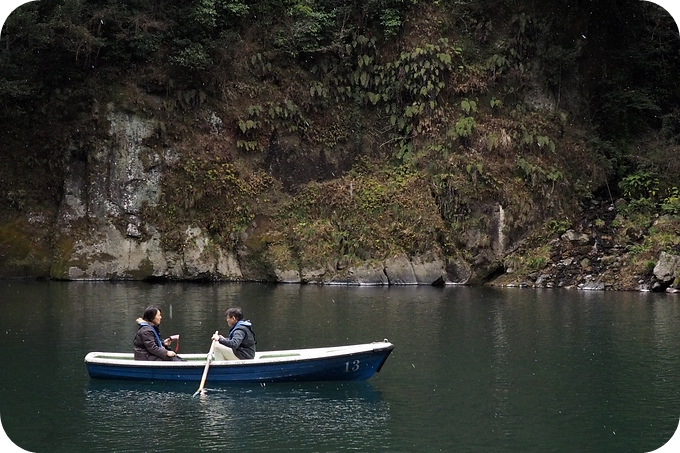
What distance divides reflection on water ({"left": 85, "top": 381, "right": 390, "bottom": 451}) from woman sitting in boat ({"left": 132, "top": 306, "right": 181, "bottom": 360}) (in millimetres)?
593

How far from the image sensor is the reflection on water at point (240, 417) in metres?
12.8

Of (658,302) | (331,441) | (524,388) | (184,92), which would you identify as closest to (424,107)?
(184,92)

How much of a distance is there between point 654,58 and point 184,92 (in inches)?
870

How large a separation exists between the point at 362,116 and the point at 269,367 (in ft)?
83.1

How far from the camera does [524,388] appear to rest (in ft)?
52.4

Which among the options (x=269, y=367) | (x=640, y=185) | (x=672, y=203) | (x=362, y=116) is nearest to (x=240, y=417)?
(x=269, y=367)

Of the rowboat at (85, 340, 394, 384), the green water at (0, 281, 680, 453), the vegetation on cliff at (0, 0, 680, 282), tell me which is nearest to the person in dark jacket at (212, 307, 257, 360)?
the rowboat at (85, 340, 394, 384)

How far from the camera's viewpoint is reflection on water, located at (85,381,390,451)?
1280 centimetres

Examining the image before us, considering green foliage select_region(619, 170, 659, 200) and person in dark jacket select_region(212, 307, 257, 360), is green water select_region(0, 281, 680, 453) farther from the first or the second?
green foliage select_region(619, 170, 659, 200)

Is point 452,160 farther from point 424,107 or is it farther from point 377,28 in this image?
point 377,28

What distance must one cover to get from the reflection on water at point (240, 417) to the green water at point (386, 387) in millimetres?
39

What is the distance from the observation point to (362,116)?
40.1 metres

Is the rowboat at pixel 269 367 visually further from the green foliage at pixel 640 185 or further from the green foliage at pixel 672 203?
the green foliage at pixel 640 185

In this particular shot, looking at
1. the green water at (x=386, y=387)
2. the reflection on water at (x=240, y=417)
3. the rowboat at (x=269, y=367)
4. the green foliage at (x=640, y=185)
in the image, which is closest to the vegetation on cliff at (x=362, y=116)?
the green foliage at (x=640, y=185)
